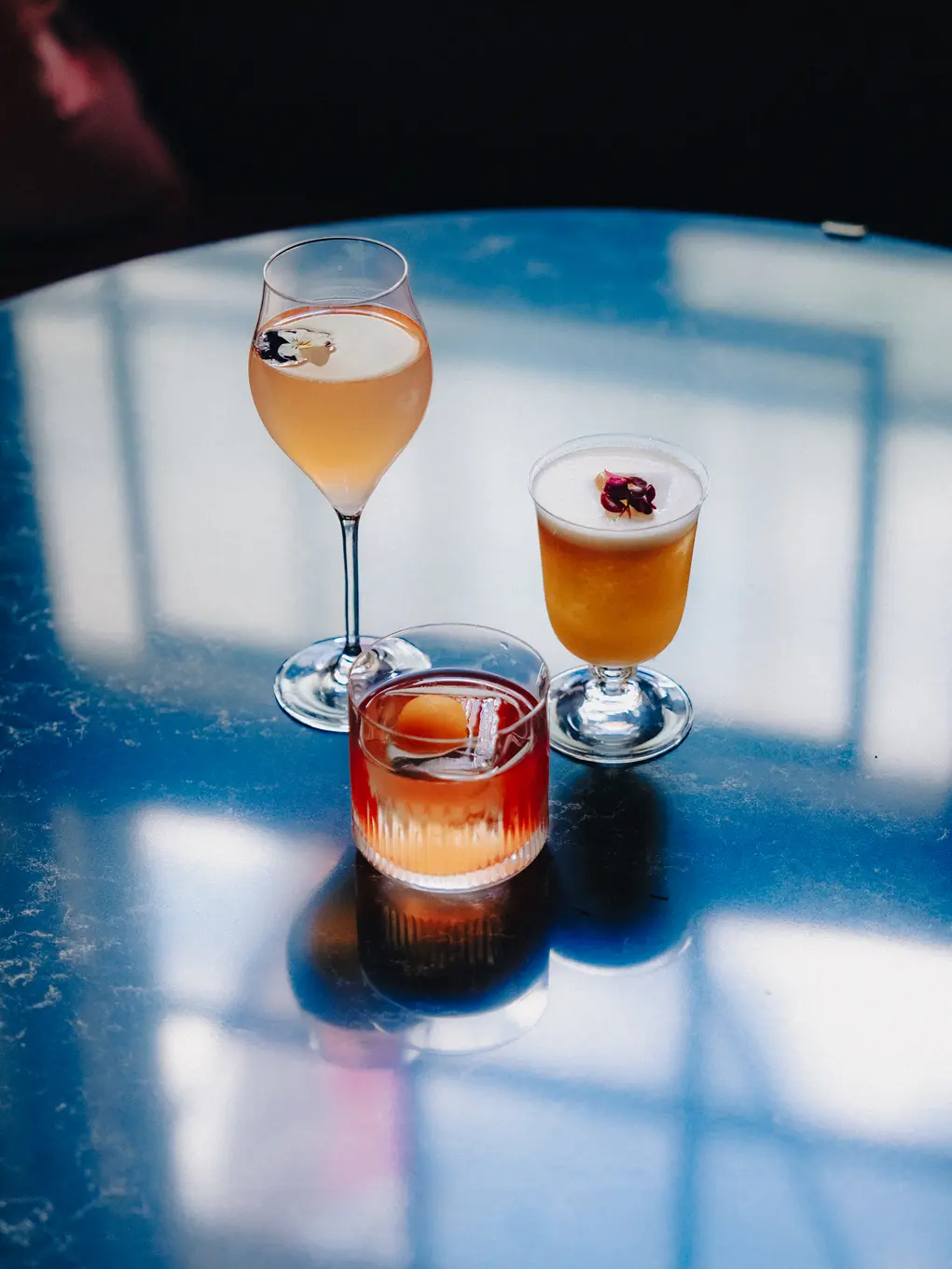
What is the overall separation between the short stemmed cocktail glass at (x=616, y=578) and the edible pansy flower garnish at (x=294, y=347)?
18 cm

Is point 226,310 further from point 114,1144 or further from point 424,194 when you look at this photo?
point 424,194

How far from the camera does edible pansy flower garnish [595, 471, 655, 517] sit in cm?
112

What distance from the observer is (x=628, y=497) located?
44.3 inches

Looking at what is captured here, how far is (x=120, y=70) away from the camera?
2.77m

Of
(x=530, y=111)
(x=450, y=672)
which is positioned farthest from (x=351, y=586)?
(x=530, y=111)

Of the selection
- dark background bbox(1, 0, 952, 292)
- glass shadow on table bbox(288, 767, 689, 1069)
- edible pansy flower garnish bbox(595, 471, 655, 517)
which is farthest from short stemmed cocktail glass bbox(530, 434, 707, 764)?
dark background bbox(1, 0, 952, 292)

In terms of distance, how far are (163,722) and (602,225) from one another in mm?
968

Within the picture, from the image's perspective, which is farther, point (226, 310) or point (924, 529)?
point (226, 310)

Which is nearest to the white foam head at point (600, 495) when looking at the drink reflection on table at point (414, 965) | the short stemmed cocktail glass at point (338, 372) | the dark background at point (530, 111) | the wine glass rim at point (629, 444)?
the wine glass rim at point (629, 444)

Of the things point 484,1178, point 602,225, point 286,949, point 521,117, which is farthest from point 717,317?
point 521,117

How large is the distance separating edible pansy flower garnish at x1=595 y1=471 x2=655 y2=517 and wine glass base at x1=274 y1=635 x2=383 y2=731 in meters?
0.26

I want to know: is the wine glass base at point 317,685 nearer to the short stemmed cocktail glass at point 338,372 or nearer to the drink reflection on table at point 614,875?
the short stemmed cocktail glass at point 338,372

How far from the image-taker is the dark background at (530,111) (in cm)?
289

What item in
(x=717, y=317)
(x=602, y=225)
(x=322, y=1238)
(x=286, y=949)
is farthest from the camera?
(x=602, y=225)
